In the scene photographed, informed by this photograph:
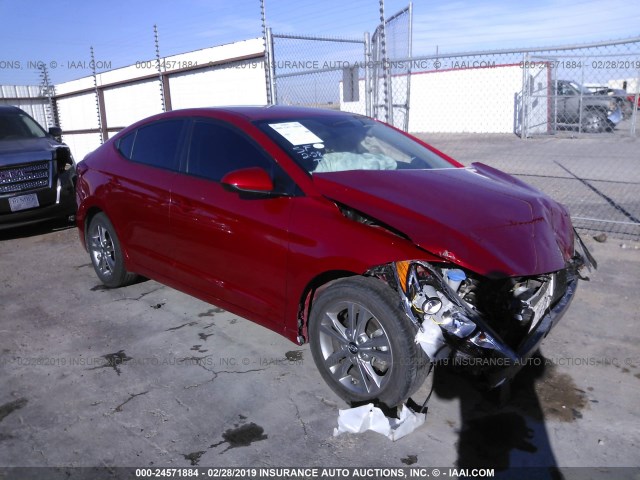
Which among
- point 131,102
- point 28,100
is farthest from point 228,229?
point 28,100

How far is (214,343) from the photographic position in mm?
4156

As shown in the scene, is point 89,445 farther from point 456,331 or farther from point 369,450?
point 456,331

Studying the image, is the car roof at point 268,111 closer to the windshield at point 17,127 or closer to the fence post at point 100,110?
the windshield at point 17,127

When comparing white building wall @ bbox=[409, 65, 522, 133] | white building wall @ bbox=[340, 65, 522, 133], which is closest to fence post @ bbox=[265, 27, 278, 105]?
white building wall @ bbox=[340, 65, 522, 133]

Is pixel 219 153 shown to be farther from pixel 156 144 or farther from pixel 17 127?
pixel 17 127

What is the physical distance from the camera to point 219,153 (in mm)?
4039

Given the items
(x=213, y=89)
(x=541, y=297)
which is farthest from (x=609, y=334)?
(x=213, y=89)

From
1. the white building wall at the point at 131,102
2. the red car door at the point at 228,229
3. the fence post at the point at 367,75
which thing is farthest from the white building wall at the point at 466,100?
the red car door at the point at 228,229

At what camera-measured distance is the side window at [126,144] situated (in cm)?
496

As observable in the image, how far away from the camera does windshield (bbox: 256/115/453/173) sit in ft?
12.3

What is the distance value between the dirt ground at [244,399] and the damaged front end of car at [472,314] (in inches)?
Answer: 17.6

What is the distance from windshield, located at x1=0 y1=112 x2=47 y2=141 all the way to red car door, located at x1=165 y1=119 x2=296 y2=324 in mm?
5484

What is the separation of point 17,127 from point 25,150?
3.73 ft

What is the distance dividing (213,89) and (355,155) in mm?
7985
